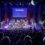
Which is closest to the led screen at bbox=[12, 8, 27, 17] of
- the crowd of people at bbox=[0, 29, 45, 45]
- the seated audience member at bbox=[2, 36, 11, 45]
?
the crowd of people at bbox=[0, 29, 45, 45]

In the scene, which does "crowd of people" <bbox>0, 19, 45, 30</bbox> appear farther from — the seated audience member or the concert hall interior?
the seated audience member

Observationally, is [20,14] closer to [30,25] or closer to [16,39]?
[30,25]

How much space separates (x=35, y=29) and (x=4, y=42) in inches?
16.8

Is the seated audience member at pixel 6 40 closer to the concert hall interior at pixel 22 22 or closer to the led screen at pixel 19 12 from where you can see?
the concert hall interior at pixel 22 22

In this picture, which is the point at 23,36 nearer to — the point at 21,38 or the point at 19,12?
the point at 21,38

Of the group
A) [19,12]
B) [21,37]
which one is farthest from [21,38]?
[19,12]

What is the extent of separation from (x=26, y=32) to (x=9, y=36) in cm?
22

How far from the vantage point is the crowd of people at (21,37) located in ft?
4.30

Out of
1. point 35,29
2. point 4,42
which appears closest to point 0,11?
point 4,42

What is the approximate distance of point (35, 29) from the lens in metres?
1.32

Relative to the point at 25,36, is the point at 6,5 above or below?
above

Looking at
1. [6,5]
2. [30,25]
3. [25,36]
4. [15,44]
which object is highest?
[6,5]

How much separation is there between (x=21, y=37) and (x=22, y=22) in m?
0.19

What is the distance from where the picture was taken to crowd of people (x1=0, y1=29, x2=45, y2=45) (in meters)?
1.31
